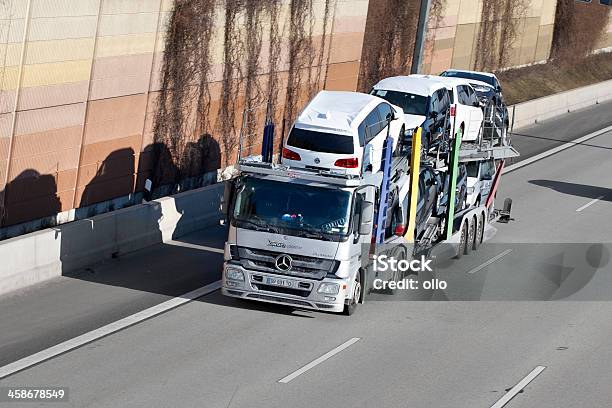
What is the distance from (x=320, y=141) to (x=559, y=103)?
2797 centimetres

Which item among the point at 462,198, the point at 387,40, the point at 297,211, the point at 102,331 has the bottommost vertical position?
the point at 102,331

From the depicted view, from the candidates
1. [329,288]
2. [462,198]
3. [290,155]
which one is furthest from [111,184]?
[329,288]

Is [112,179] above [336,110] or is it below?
below

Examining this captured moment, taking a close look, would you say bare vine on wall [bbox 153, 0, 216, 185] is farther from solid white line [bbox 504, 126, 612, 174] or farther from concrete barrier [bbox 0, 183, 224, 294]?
solid white line [bbox 504, 126, 612, 174]

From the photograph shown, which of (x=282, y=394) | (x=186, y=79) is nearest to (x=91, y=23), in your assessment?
(x=186, y=79)

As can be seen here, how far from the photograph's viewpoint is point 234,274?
1911 centimetres

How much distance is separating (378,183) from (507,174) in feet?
51.8

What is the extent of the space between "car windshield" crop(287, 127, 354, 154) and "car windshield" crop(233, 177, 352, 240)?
3128 millimetres

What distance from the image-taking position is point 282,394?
15.4 meters

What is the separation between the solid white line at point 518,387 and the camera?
51.1 feet

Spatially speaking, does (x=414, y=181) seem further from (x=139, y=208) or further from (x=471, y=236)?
(x=139, y=208)

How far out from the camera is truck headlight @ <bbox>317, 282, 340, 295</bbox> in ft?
61.7

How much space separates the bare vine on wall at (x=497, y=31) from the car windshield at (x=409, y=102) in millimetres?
25197

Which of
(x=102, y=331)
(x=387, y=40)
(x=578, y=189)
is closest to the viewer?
(x=102, y=331)
